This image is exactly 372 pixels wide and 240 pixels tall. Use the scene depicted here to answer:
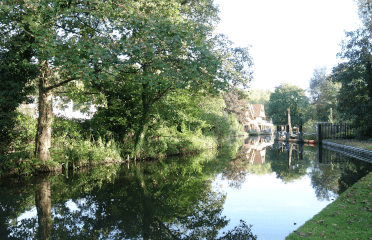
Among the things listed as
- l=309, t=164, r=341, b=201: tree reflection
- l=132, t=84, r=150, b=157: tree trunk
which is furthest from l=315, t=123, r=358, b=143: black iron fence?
l=132, t=84, r=150, b=157: tree trunk

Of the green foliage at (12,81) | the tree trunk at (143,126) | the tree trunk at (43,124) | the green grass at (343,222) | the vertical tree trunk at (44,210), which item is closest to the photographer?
the green grass at (343,222)

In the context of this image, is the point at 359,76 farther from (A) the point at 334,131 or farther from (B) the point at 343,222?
(B) the point at 343,222

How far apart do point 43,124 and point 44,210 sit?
5630 mm

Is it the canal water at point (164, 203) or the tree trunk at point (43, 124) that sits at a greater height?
the tree trunk at point (43, 124)

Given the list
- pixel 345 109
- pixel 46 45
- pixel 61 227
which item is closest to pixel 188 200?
pixel 61 227

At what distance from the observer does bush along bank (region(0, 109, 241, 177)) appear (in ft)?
35.2

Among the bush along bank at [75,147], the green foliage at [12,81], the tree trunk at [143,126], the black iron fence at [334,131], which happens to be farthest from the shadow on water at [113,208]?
the black iron fence at [334,131]

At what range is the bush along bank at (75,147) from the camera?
35.2ft

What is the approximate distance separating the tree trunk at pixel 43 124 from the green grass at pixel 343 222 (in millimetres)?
10232

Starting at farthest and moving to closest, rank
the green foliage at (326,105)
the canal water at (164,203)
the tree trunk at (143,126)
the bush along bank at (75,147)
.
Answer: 1. the green foliage at (326,105)
2. the tree trunk at (143,126)
3. the bush along bank at (75,147)
4. the canal water at (164,203)

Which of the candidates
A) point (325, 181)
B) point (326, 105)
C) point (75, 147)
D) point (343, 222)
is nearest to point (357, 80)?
point (326, 105)

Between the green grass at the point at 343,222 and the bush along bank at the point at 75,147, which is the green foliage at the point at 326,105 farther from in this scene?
the green grass at the point at 343,222

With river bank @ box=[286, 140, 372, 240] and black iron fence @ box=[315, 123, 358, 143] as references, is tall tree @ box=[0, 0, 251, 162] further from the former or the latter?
black iron fence @ box=[315, 123, 358, 143]

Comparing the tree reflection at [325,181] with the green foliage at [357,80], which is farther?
the green foliage at [357,80]
